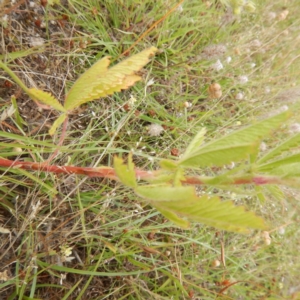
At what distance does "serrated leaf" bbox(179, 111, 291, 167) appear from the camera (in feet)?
2.16

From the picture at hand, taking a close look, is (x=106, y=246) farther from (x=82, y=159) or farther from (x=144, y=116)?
(x=144, y=116)

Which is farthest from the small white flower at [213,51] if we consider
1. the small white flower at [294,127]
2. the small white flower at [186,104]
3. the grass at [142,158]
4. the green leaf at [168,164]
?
the green leaf at [168,164]

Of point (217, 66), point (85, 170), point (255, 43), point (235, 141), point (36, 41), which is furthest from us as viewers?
point (255, 43)

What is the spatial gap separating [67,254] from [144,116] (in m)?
0.67

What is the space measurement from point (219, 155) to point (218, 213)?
5.0 inches

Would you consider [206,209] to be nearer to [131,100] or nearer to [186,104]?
[131,100]

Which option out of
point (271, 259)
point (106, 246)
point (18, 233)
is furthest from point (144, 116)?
point (271, 259)

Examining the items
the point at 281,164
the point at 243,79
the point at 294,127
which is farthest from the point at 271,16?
the point at 281,164

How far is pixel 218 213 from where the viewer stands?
0.59 m

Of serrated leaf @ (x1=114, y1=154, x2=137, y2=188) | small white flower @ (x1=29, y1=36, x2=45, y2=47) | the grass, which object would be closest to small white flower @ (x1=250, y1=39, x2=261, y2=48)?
the grass

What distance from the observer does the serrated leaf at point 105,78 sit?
745 mm

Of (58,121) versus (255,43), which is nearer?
(58,121)

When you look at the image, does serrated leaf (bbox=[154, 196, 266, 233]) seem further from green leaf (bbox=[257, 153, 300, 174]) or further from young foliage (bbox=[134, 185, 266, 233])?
green leaf (bbox=[257, 153, 300, 174])

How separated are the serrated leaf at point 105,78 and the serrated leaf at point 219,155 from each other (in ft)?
0.68
